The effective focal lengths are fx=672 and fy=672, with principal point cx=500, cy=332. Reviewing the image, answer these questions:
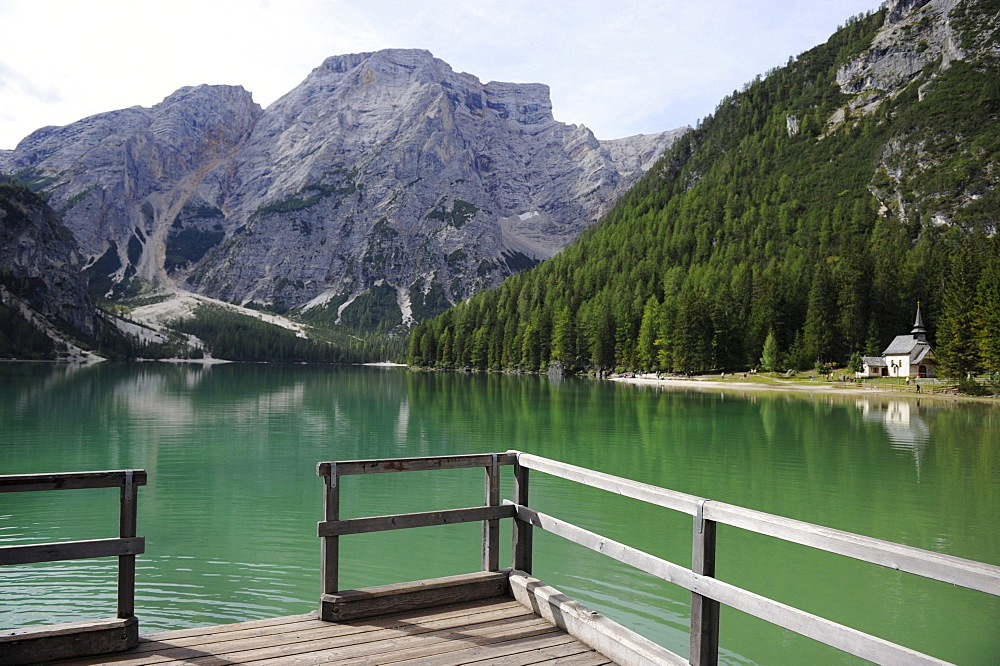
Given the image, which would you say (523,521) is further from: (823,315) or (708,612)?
(823,315)

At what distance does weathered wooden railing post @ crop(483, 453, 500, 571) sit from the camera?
353 inches

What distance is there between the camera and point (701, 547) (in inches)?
238

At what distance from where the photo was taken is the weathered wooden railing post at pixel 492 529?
29.4ft

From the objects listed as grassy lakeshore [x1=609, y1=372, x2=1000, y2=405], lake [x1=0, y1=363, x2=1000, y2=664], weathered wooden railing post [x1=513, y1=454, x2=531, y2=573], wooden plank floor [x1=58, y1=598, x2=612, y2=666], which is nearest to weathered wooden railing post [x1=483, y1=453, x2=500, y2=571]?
weathered wooden railing post [x1=513, y1=454, x2=531, y2=573]

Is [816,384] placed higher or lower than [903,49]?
lower

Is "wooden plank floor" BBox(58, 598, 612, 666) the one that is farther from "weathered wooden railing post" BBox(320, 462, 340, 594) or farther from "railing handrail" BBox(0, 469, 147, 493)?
"railing handrail" BBox(0, 469, 147, 493)

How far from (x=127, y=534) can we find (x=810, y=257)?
144 m

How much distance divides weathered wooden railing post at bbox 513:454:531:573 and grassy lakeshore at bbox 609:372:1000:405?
75452 mm

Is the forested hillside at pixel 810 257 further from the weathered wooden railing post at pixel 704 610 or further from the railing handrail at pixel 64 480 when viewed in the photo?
the railing handrail at pixel 64 480

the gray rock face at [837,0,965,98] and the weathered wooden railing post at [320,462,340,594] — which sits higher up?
the gray rock face at [837,0,965,98]

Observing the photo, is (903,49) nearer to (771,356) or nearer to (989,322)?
(771,356)

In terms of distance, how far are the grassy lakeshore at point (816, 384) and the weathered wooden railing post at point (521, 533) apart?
7545 cm

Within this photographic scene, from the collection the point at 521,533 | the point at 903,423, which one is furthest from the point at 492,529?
the point at 903,423

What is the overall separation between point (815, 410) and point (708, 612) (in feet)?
197
